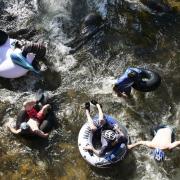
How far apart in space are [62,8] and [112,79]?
265 centimetres

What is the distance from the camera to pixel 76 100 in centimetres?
1116

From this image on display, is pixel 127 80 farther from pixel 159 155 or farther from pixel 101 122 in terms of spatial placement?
pixel 159 155

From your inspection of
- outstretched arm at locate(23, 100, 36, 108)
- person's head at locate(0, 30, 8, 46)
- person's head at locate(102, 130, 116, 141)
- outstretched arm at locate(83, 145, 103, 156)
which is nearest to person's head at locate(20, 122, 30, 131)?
outstretched arm at locate(23, 100, 36, 108)

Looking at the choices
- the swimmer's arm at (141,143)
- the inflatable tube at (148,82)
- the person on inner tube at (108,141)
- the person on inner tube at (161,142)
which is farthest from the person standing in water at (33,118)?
the inflatable tube at (148,82)

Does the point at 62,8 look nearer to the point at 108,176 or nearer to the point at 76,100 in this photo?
the point at 76,100

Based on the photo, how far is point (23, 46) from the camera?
11.1 meters

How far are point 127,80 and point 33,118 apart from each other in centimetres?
237

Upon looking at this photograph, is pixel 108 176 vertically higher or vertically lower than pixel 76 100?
lower

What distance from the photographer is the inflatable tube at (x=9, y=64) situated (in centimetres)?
1100

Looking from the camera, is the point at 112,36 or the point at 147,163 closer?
the point at 147,163

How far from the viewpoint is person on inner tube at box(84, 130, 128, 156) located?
9.62 meters

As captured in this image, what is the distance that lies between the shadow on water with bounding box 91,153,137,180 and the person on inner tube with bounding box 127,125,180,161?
0.45 meters

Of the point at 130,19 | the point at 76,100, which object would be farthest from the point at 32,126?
the point at 130,19

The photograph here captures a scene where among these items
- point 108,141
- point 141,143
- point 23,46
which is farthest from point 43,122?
point 141,143
